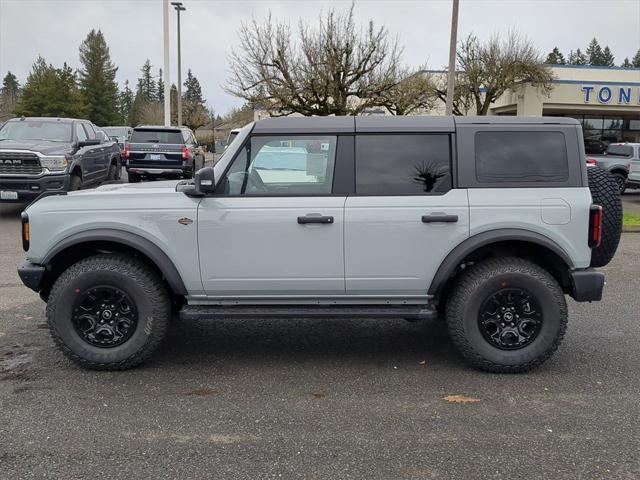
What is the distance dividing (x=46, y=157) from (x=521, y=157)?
9699 millimetres

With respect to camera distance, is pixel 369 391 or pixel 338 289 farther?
pixel 338 289

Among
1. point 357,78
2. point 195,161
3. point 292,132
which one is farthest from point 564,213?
point 357,78

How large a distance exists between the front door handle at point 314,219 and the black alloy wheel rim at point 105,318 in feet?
4.51

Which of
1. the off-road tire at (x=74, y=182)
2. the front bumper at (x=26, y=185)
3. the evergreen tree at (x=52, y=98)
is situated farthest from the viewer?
the evergreen tree at (x=52, y=98)

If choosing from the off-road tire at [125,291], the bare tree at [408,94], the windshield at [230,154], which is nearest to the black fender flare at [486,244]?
the windshield at [230,154]

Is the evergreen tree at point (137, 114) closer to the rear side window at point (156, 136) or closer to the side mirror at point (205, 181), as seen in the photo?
the rear side window at point (156, 136)

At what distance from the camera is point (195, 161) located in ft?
56.6

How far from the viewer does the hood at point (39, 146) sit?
1139 cm

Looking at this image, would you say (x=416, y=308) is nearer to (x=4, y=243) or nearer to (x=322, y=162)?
(x=322, y=162)

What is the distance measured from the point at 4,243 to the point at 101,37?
74.7 metres

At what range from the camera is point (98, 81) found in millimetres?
68688

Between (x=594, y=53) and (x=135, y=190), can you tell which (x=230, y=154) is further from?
(x=594, y=53)

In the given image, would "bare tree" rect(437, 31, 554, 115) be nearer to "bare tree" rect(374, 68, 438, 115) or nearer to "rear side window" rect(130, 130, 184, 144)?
"bare tree" rect(374, 68, 438, 115)

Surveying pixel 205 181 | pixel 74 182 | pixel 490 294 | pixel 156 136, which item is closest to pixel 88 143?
pixel 74 182
